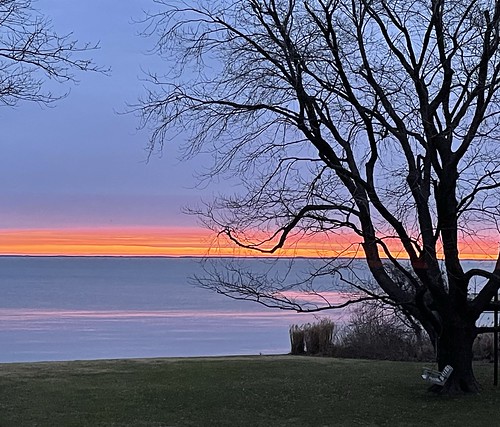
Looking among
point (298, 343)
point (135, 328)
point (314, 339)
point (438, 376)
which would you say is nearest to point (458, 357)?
point (438, 376)

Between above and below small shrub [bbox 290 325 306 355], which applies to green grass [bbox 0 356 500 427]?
below

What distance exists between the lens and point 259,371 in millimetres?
12852

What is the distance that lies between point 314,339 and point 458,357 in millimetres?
6236

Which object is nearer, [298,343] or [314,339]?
[314,339]

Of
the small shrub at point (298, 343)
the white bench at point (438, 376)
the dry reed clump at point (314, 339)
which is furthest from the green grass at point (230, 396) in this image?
the small shrub at point (298, 343)

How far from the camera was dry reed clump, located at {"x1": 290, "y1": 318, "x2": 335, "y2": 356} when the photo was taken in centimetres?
1645

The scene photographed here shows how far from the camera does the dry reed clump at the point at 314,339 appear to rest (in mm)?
16453

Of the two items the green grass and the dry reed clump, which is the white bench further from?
the dry reed clump

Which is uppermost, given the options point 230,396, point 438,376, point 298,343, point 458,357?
point 298,343

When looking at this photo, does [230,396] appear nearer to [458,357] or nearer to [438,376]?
[438,376]

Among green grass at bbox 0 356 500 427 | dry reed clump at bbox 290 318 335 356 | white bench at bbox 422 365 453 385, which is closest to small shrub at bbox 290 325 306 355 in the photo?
dry reed clump at bbox 290 318 335 356

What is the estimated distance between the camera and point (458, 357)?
10.5 meters

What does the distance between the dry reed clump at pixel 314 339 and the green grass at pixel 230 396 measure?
259 centimetres

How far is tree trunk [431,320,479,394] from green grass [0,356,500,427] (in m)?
0.25
